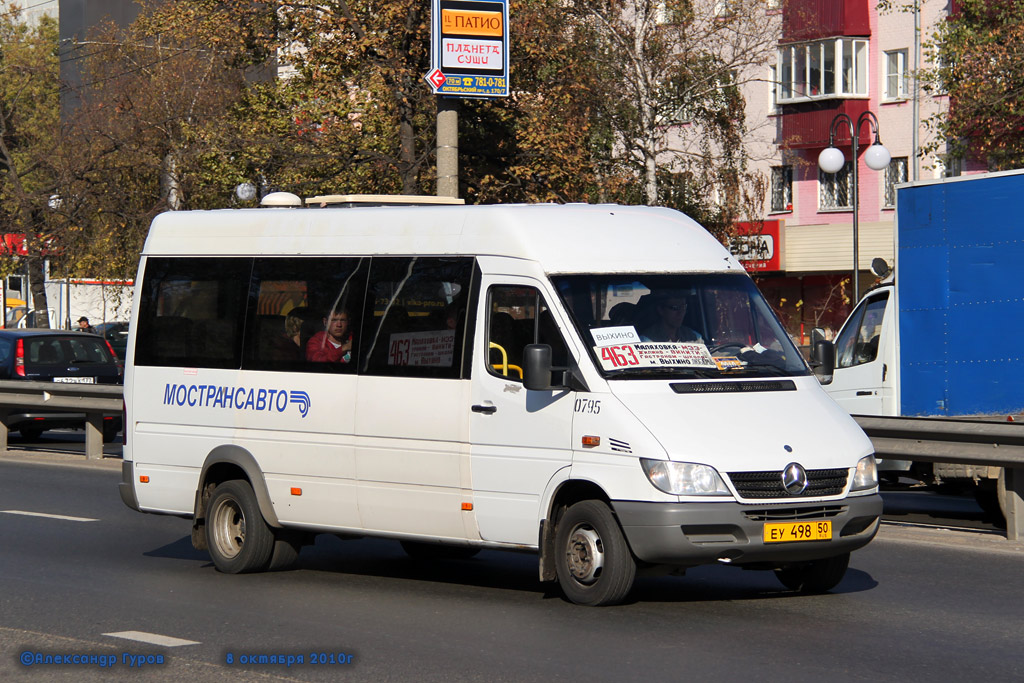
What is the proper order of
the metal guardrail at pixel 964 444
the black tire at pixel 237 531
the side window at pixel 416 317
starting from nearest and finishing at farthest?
the side window at pixel 416 317 → the black tire at pixel 237 531 → the metal guardrail at pixel 964 444

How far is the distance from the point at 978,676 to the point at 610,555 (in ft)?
7.56

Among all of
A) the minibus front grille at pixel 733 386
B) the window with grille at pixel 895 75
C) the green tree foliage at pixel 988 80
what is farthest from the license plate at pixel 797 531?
the window with grille at pixel 895 75

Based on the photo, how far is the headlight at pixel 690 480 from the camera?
8.80 meters

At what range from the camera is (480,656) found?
7.94 metres

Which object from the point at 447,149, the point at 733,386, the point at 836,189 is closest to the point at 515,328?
the point at 733,386

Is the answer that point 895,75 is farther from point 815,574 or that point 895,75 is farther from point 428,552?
point 815,574

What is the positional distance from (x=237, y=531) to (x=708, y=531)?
12.8 ft

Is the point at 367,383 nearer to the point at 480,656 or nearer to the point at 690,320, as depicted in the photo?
the point at 690,320

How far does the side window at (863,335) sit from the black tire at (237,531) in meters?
7.09

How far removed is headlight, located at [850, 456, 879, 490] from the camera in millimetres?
9219

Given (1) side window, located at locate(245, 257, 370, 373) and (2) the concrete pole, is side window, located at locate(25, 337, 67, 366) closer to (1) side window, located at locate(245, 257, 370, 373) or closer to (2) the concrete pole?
(2) the concrete pole

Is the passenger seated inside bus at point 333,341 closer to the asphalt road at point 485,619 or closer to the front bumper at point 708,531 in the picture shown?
the asphalt road at point 485,619

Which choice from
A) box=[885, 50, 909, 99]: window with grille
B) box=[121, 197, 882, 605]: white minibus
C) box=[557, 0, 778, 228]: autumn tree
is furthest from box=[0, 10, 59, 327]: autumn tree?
box=[121, 197, 882, 605]: white minibus

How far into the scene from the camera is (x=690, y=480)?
347 inches
